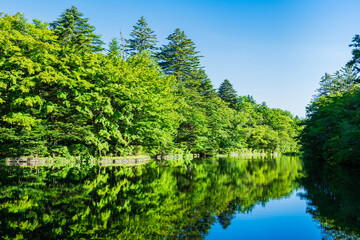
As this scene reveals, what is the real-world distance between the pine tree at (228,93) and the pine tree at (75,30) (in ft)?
125

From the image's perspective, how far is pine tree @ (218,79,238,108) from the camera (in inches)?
2525

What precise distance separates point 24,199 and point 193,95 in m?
32.8

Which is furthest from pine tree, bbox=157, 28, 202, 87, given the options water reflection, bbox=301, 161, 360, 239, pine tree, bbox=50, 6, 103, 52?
water reflection, bbox=301, 161, 360, 239

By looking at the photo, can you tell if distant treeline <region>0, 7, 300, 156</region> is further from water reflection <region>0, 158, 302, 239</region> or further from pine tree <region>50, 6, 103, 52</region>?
water reflection <region>0, 158, 302, 239</region>

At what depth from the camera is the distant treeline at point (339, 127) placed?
23.1m

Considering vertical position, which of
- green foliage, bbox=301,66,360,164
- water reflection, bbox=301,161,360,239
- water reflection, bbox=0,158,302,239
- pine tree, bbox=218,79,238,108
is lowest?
water reflection, bbox=301,161,360,239

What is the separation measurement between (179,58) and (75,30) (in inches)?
659


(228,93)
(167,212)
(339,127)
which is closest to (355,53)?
(339,127)

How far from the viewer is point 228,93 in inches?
2542

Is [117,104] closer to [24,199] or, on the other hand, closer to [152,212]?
[24,199]

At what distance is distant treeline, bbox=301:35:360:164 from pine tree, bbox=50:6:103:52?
2750 centimetres

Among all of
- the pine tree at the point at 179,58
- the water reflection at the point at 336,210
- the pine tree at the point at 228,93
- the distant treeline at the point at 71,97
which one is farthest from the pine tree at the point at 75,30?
the pine tree at the point at 228,93

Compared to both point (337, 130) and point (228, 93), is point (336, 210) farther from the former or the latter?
point (228, 93)

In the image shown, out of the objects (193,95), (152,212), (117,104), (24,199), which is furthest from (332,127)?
(24,199)
